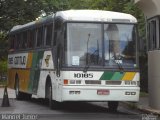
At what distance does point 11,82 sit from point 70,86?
34.7 ft

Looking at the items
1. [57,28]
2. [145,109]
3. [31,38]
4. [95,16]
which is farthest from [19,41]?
[145,109]

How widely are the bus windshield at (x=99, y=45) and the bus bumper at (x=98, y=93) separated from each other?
29.6 inches

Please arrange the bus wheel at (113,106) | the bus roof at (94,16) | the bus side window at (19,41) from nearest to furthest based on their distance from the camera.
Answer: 1. the bus roof at (94,16)
2. the bus wheel at (113,106)
3. the bus side window at (19,41)

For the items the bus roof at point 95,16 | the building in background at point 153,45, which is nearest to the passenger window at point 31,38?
the bus roof at point 95,16

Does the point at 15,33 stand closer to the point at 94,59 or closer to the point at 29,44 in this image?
the point at 29,44

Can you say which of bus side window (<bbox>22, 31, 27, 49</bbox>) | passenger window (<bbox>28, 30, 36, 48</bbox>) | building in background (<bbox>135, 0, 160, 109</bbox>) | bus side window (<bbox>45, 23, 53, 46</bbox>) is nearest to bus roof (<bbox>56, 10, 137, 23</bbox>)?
bus side window (<bbox>45, 23, 53, 46</bbox>)

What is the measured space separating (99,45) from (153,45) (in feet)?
10.7

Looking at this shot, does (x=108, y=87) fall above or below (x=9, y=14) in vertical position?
below

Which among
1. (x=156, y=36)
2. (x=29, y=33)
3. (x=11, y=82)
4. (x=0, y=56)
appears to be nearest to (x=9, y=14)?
(x=0, y=56)

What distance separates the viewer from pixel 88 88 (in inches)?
688

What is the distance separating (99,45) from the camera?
17797 millimetres

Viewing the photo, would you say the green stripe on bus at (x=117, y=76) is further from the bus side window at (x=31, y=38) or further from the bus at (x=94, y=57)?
the bus side window at (x=31, y=38)

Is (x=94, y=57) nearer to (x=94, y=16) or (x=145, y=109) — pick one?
(x=94, y=16)

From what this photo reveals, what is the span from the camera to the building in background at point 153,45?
64.0 ft
